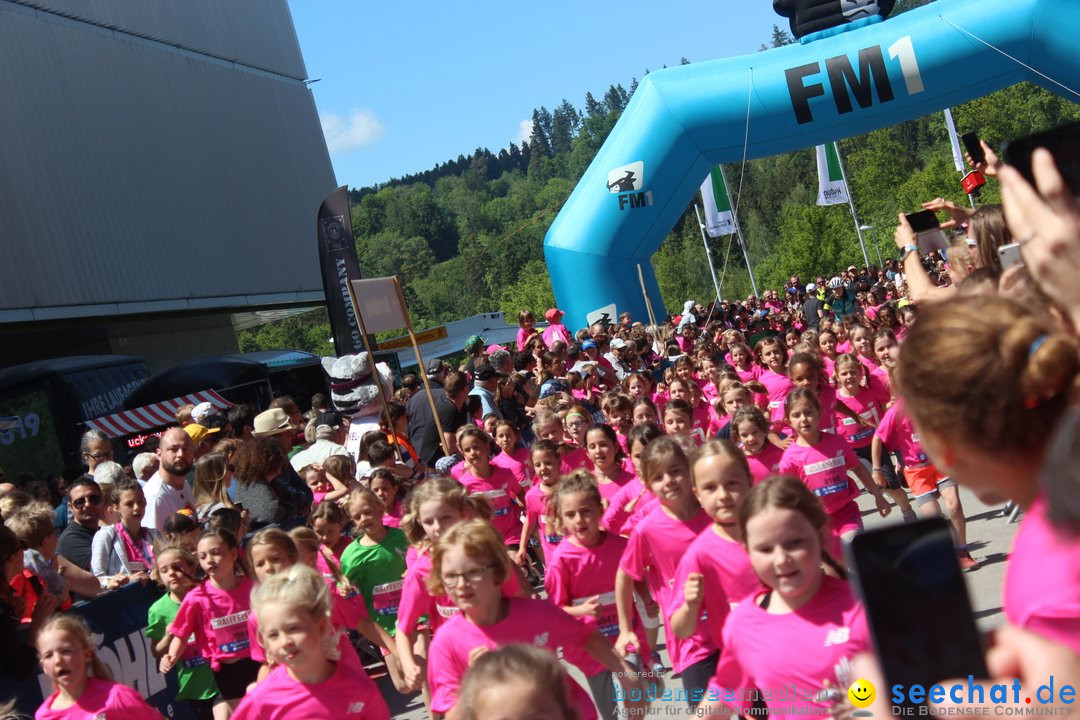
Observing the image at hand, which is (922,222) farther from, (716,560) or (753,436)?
(753,436)

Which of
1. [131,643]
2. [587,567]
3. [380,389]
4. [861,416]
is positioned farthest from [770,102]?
[131,643]

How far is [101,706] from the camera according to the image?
4891 millimetres

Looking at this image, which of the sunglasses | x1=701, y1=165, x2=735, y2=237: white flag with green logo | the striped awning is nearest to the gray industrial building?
the striped awning

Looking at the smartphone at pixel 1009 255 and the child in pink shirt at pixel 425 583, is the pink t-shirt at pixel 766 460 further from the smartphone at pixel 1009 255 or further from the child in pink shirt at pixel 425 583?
the smartphone at pixel 1009 255

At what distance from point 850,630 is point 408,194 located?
179 m

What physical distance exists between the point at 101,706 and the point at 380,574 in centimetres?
237

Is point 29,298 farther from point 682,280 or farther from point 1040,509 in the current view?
point 682,280

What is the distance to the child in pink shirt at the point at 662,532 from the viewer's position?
526cm

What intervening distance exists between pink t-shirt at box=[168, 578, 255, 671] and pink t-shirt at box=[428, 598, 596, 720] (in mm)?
2230

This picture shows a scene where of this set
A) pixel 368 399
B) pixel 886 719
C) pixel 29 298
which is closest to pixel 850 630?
pixel 886 719

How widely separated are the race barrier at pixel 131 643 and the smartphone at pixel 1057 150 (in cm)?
522

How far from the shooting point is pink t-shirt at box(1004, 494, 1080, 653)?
59.7 inches

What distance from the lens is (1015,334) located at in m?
1.64

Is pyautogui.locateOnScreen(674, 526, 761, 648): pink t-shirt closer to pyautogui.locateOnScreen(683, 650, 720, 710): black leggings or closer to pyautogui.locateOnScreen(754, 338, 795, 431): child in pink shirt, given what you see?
pyautogui.locateOnScreen(683, 650, 720, 710): black leggings
